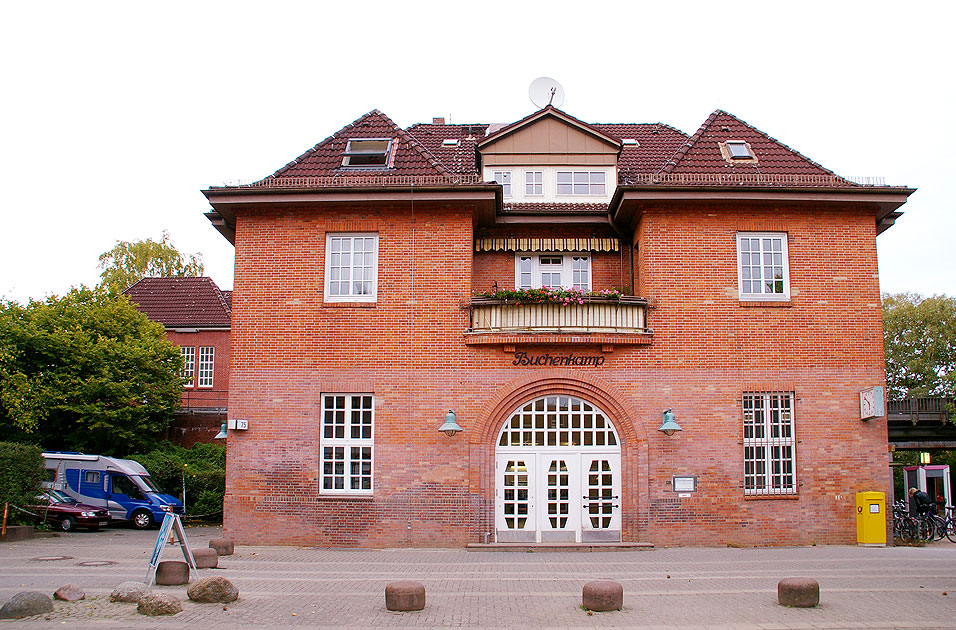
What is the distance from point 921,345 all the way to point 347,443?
147 ft

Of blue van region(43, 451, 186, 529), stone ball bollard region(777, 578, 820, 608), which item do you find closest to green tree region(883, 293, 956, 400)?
blue van region(43, 451, 186, 529)

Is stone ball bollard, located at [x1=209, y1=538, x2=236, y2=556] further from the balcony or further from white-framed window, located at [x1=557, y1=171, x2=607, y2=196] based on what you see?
white-framed window, located at [x1=557, y1=171, x2=607, y2=196]

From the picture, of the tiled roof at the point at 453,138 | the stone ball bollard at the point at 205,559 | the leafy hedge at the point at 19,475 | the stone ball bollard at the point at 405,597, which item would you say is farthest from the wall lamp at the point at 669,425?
the leafy hedge at the point at 19,475

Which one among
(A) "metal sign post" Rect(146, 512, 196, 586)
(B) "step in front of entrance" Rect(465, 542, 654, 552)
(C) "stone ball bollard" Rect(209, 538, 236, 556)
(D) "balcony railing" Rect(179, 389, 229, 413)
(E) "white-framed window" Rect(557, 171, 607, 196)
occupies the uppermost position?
(E) "white-framed window" Rect(557, 171, 607, 196)

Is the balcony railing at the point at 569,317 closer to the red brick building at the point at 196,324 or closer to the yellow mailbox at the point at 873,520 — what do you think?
the yellow mailbox at the point at 873,520

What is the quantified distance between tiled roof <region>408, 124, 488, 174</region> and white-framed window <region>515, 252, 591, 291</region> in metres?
2.66

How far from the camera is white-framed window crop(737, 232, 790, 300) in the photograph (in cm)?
1817

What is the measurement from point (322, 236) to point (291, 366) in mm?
2998

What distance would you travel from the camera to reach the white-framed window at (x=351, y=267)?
18250 mm

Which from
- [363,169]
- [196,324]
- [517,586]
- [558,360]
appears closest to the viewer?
[517,586]

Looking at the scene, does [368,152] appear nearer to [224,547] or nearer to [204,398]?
[224,547]

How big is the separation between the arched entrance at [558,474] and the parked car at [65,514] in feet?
44.1

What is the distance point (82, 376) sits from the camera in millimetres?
27984

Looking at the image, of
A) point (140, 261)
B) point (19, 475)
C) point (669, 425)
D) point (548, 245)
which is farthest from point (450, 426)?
point (140, 261)
